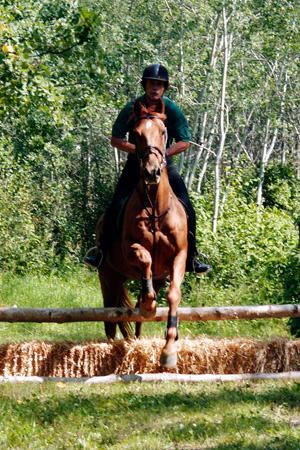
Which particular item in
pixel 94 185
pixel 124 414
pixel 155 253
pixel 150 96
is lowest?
pixel 94 185

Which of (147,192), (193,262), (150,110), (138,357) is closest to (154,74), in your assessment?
(150,110)

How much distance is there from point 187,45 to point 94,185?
26.5ft

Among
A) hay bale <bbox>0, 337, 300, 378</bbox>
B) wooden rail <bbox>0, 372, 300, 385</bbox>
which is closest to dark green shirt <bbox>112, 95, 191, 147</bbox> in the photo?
hay bale <bbox>0, 337, 300, 378</bbox>

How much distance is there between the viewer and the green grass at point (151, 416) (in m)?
8.13

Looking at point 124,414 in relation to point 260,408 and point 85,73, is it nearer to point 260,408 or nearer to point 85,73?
point 260,408

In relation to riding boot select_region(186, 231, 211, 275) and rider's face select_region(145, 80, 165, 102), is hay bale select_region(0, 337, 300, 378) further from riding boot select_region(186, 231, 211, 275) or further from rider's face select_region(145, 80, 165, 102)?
rider's face select_region(145, 80, 165, 102)

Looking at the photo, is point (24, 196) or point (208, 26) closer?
point (24, 196)

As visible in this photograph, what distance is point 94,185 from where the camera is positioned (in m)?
33.0

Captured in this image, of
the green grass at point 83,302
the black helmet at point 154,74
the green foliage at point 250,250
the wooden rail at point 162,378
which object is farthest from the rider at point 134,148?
the green foliage at point 250,250

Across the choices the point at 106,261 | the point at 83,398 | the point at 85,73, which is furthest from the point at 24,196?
the point at 83,398

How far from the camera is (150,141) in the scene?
34.8 ft

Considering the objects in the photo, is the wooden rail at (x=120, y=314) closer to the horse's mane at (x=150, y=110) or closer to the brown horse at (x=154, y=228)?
the brown horse at (x=154, y=228)

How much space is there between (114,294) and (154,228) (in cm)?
225

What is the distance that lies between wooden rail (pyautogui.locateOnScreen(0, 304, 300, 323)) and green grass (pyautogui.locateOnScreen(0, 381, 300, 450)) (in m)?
0.85
